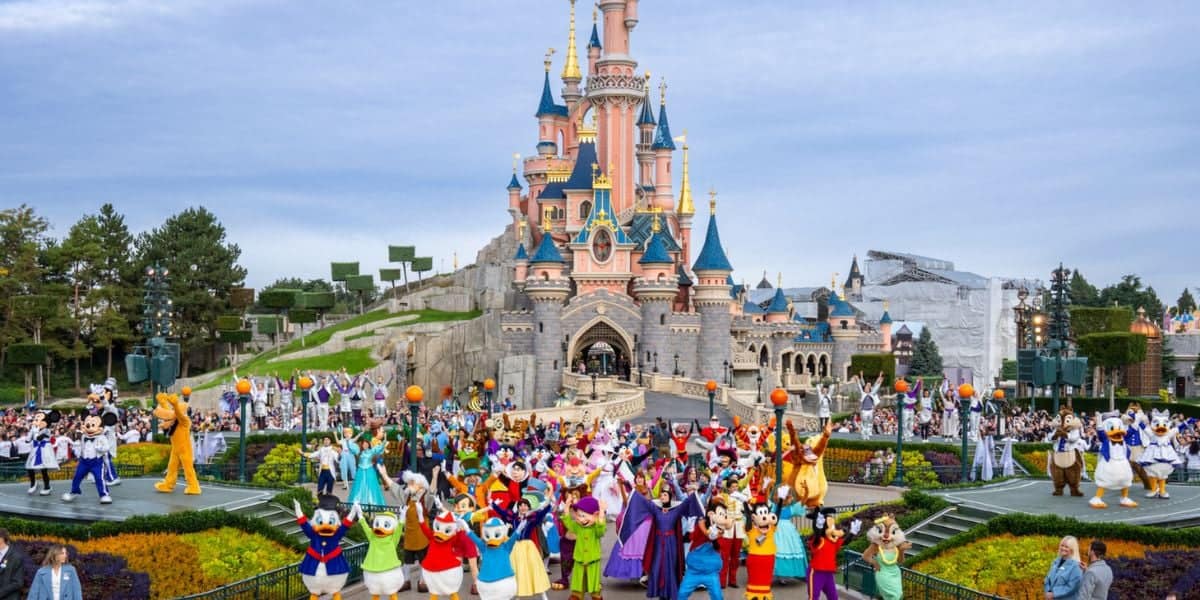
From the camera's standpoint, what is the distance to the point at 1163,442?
1717 cm

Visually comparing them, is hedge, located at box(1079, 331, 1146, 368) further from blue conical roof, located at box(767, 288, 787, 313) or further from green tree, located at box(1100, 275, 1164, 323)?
green tree, located at box(1100, 275, 1164, 323)

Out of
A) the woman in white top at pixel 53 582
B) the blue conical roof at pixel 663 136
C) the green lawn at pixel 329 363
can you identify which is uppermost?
the blue conical roof at pixel 663 136

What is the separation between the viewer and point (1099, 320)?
5594cm

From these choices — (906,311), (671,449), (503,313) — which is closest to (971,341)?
(906,311)

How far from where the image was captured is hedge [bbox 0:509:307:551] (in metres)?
15.2

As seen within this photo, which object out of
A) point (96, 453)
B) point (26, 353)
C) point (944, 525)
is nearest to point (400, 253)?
point (26, 353)

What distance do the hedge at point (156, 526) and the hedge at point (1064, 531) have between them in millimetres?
9725

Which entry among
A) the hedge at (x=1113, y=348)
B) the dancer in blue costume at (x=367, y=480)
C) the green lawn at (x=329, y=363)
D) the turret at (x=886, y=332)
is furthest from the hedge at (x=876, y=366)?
the dancer in blue costume at (x=367, y=480)

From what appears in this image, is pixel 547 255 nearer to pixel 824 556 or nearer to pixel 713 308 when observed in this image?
pixel 713 308

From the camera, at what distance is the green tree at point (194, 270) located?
66.1 metres

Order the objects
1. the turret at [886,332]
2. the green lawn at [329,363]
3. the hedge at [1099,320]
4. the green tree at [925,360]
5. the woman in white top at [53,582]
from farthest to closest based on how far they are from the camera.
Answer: the green tree at [925,360], the turret at [886,332], the green lawn at [329,363], the hedge at [1099,320], the woman in white top at [53,582]

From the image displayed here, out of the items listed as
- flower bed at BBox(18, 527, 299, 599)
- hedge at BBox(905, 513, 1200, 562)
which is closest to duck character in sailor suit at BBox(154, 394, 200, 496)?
flower bed at BBox(18, 527, 299, 599)

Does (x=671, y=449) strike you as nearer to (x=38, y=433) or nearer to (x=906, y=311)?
(x=38, y=433)

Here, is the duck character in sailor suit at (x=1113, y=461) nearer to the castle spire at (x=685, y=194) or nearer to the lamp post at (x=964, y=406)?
the lamp post at (x=964, y=406)
